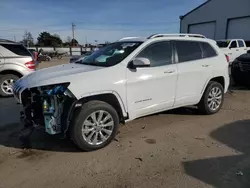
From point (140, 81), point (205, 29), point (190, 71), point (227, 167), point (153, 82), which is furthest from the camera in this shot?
point (205, 29)

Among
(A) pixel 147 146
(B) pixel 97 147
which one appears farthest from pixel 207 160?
(B) pixel 97 147

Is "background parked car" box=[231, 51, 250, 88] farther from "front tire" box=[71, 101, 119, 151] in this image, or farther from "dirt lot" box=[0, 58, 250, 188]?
"front tire" box=[71, 101, 119, 151]

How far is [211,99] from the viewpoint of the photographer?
5.59m

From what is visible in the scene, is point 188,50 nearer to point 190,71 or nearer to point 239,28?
point 190,71

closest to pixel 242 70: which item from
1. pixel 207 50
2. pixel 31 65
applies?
pixel 207 50

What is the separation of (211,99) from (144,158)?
105 inches

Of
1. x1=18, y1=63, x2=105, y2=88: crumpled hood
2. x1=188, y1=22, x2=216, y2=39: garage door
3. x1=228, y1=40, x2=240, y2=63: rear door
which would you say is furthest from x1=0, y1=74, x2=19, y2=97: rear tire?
x1=188, y1=22, x2=216, y2=39: garage door

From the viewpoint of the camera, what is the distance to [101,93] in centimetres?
382

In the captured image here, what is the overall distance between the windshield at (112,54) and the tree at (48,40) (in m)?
65.9

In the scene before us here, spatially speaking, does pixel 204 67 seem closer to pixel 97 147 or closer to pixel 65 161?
pixel 97 147

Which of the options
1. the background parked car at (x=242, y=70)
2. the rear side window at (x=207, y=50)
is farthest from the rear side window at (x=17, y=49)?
the background parked car at (x=242, y=70)

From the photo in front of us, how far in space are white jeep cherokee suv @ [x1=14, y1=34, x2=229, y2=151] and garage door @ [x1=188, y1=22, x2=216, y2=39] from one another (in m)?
24.1

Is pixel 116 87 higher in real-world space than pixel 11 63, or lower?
lower

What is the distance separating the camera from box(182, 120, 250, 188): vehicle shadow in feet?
9.97
